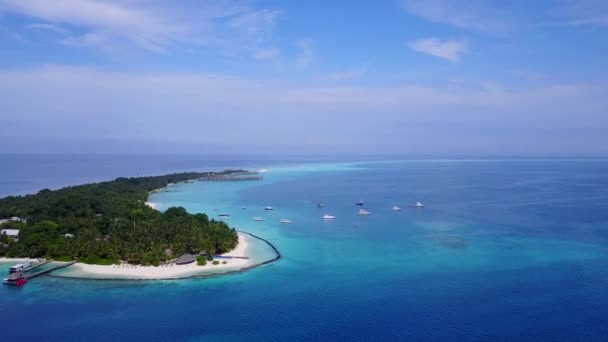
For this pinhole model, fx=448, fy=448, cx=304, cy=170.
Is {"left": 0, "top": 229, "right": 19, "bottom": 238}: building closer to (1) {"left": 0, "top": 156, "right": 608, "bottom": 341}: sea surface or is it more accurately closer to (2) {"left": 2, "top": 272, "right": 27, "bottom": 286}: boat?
(2) {"left": 2, "top": 272, "right": 27, "bottom": 286}: boat

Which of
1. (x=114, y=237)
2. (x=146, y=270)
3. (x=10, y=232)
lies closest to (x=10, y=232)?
(x=10, y=232)

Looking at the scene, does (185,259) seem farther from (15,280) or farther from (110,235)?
(15,280)

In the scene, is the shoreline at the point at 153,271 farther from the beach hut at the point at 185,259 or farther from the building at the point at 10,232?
the building at the point at 10,232

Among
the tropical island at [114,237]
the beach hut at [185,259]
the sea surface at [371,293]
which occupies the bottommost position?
A: the sea surface at [371,293]

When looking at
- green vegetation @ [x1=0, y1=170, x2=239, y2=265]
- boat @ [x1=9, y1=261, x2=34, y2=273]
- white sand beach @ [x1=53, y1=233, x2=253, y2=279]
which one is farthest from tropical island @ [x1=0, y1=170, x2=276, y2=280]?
boat @ [x1=9, y1=261, x2=34, y2=273]

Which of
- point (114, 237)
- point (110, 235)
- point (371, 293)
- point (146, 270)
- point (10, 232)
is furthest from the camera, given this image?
point (10, 232)

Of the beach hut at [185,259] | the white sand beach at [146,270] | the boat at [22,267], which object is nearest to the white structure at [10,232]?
the boat at [22,267]
